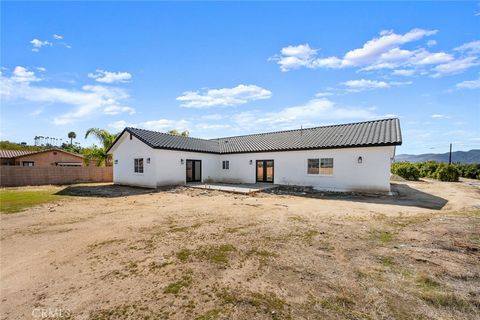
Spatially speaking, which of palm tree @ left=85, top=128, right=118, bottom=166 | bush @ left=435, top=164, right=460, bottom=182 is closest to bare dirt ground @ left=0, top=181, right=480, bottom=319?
palm tree @ left=85, top=128, right=118, bottom=166

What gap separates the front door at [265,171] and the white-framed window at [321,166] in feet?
9.88

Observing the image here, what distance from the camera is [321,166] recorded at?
51.9 feet

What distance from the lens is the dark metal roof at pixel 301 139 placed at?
14461mm

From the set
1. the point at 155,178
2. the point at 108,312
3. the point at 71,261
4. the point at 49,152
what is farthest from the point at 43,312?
the point at 49,152

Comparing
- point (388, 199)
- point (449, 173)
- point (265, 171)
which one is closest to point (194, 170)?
point (265, 171)

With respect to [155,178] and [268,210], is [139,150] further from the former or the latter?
[268,210]

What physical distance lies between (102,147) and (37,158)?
841 cm

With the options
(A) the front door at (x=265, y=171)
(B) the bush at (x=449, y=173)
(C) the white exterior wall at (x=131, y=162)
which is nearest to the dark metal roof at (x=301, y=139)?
(C) the white exterior wall at (x=131, y=162)

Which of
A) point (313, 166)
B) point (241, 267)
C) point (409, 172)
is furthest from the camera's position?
point (409, 172)

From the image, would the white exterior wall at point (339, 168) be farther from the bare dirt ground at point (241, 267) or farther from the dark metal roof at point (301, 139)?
the bare dirt ground at point (241, 267)

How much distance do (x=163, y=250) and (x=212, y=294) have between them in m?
2.10

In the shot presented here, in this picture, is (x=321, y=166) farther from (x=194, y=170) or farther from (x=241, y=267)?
(x=241, y=267)

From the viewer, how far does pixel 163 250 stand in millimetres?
5188

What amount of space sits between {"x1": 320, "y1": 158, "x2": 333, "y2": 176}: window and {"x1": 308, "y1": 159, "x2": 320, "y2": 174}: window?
10.6 inches
